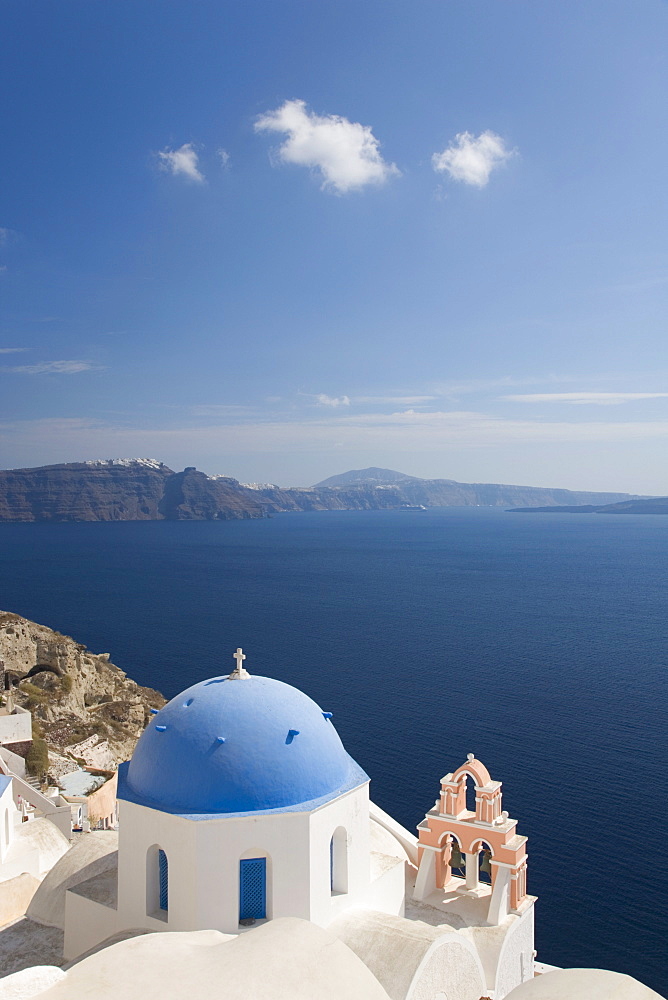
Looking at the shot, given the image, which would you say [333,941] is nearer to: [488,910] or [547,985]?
[547,985]

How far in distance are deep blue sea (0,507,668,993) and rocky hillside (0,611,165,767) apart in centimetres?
485

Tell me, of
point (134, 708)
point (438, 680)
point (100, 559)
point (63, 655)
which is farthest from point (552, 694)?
point (100, 559)

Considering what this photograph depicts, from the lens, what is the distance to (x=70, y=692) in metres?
37.7

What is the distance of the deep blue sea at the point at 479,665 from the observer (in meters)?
25.0

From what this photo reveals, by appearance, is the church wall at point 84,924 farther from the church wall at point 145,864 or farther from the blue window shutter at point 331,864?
the blue window shutter at point 331,864

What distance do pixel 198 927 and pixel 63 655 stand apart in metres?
34.3

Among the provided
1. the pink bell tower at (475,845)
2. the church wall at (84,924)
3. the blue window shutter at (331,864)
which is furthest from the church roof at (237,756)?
the pink bell tower at (475,845)

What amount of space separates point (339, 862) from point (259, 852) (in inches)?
61.7

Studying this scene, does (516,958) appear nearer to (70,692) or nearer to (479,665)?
(70,692)

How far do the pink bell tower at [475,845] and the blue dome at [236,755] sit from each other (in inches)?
105

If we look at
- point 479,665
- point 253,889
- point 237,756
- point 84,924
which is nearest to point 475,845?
point 253,889

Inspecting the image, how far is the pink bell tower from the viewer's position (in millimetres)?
11719

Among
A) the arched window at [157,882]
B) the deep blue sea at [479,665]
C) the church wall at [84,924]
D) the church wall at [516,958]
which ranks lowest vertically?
the deep blue sea at [479,665]

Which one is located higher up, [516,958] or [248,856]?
[248,856]
